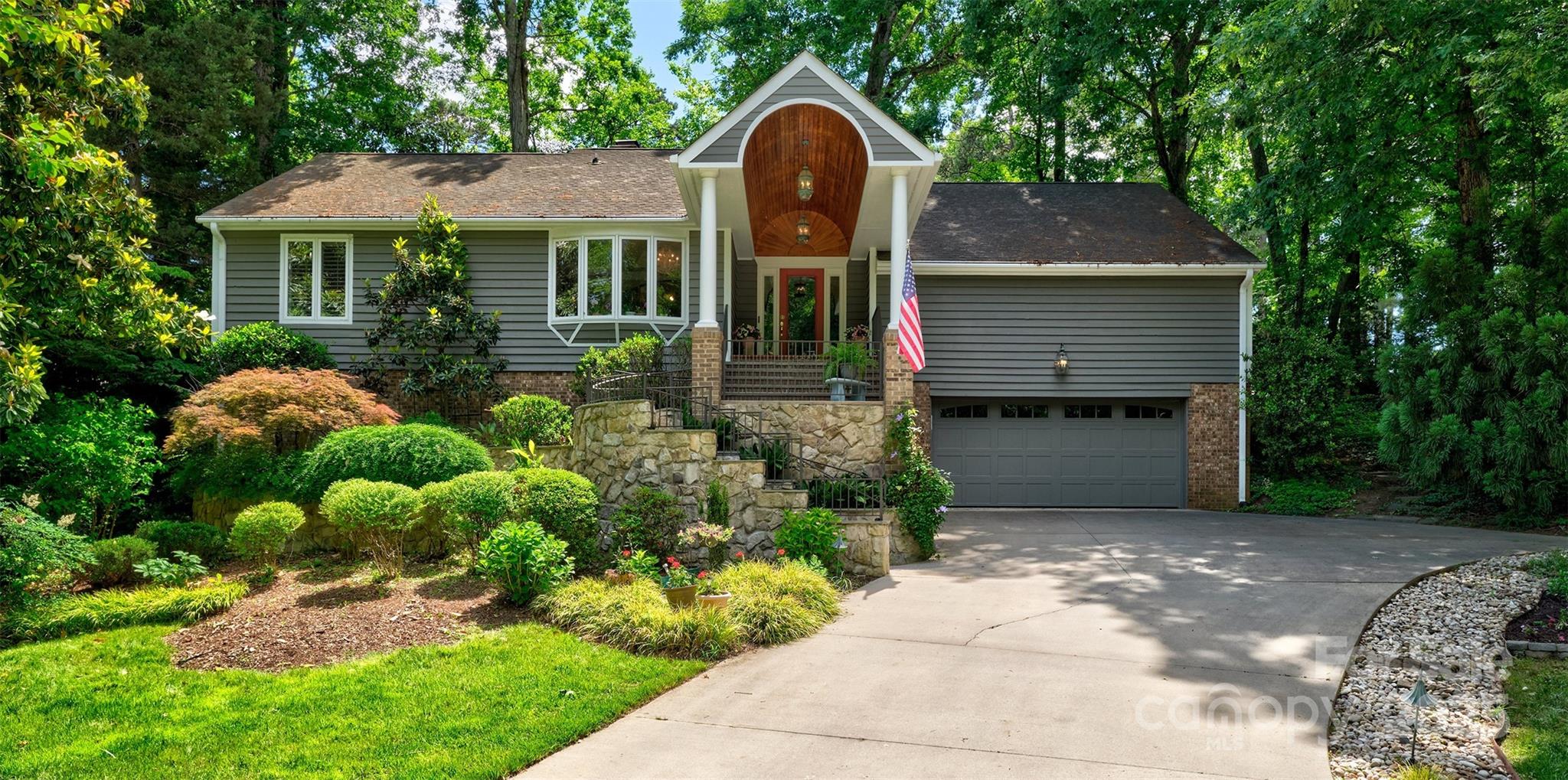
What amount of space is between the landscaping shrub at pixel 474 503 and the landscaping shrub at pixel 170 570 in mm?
2018

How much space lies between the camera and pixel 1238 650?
20.1ft

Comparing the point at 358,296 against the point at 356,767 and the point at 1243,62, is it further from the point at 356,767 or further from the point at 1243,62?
the point at 1243,62

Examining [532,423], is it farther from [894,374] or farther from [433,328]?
[894,374]

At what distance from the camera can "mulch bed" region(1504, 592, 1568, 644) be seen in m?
6.36

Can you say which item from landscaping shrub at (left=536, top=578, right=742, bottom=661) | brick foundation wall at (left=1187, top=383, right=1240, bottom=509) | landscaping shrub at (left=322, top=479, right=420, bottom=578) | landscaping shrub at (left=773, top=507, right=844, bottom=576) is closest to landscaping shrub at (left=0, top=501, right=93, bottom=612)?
landscaping shrub at (left=322, top=479, right=420, bottom=578)

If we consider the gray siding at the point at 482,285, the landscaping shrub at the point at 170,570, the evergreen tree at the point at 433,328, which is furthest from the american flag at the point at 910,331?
the landscaping shrub at the point at 170,570

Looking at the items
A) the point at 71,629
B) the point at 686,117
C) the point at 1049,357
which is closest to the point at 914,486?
the point at 1049,357

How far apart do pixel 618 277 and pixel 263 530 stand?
6981 millimetres

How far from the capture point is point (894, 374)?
10.7m

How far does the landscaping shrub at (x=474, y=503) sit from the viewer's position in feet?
26.6

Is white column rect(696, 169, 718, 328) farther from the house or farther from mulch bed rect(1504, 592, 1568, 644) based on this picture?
mulch bed rect(1504, 592, 1568, 644)

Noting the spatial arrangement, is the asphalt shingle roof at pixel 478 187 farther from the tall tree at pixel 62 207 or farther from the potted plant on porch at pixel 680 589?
the potted plant on porch at pixel 680 589

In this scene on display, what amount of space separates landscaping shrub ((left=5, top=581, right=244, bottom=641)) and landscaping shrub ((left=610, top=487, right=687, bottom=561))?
133 inches

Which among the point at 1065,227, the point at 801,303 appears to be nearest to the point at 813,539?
the point at 801,303
